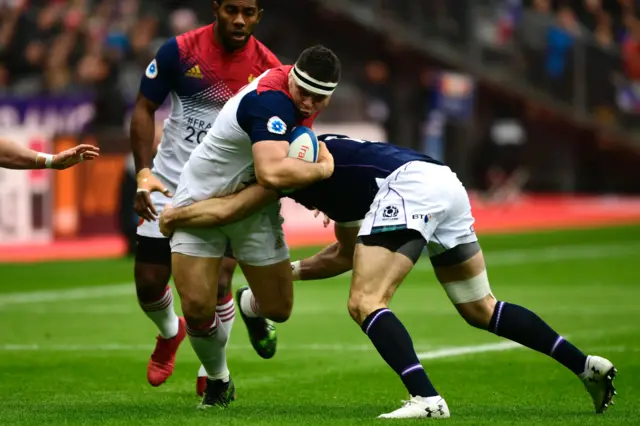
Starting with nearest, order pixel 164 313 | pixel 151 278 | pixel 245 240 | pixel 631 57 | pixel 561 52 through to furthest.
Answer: pixel 245 240 < pixel 151 278 < pixel 164 313 < pixel 561 52 < pixel 631 57

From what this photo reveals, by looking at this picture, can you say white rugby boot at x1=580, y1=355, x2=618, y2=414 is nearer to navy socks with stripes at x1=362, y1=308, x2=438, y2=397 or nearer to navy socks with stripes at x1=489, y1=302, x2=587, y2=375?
navy socks with stripes at x1=489, y1=302, x2=587, y2=375

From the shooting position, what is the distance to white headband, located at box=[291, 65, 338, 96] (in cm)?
803

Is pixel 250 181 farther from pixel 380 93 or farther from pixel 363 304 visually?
pixel 380 93

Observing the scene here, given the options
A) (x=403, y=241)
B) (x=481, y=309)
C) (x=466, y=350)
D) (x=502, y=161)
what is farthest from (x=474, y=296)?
(x=502, y=161)

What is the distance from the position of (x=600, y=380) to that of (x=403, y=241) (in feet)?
4.49

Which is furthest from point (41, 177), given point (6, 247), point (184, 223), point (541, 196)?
point (541, 196)

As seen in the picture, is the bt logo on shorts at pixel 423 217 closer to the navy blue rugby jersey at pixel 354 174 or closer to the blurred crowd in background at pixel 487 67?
the navy blue rugby jersey at pixel 354 174

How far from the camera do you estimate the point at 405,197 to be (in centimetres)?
813

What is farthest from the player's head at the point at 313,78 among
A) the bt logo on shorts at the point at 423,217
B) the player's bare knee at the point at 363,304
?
the player's bare knee at the point at 363,304

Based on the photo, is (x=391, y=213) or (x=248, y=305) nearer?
(x=391, y=213)

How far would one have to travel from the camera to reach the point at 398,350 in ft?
25.9

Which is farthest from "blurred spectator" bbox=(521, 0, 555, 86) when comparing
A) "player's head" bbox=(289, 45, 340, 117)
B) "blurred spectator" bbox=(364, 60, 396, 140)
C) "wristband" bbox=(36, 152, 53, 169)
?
"player's head" bbox=(289, 45, 340, 117)

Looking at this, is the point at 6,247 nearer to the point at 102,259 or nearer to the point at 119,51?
the point at 102,259

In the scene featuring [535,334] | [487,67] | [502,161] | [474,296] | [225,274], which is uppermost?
[474,296]
